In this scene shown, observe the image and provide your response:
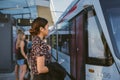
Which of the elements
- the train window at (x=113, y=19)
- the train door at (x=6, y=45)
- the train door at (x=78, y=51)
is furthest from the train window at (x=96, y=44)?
the train door at (x=6, y=45)

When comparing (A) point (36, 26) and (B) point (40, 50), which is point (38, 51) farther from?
(A) point (36, 26)

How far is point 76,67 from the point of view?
8.46 m

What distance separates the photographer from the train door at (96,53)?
5.93 meters

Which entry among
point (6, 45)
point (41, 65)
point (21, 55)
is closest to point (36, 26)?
point (41, 65)

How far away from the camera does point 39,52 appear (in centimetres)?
485

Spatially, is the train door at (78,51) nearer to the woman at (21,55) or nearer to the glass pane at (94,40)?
the glass pane at (94,40)

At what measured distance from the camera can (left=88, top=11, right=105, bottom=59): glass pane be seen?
627cm

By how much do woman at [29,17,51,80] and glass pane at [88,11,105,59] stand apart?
4.92 feet

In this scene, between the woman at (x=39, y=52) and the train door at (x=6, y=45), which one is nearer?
the woman at (x=39, y=52)

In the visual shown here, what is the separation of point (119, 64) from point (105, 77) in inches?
16.9

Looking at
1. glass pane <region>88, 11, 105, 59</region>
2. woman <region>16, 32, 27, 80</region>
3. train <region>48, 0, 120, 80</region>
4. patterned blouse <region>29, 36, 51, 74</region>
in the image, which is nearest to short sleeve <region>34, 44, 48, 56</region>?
patterned blouse <region>29, 36, 51, 74</region>

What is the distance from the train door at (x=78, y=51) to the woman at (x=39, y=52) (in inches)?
89.3

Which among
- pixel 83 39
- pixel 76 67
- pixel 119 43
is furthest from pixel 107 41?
pixel 76 67

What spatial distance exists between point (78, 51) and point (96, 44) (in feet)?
5.30
